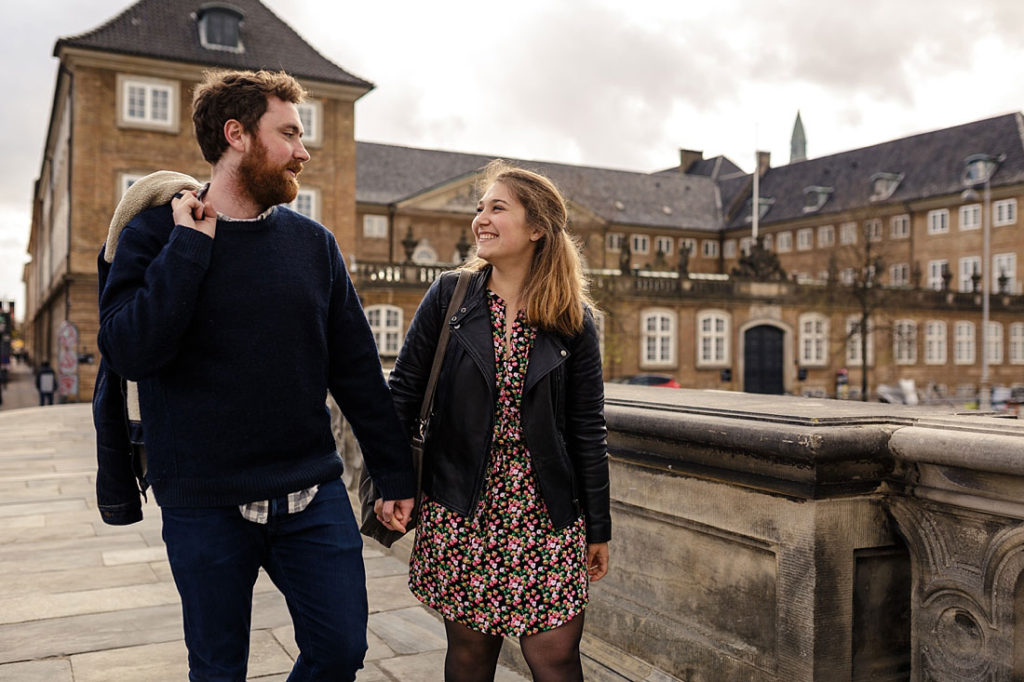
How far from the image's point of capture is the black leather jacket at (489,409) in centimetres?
248

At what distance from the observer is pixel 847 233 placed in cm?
5181

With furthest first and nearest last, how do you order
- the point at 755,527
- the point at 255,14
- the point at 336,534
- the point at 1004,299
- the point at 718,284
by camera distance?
the point at 1004,299 < the point at 718,284 < the point at 255,14 < the point at 755,527 < the point at 336,534

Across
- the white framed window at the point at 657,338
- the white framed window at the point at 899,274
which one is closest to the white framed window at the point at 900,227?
the white framed window at the point at 899,274

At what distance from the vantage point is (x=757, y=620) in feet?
9.64

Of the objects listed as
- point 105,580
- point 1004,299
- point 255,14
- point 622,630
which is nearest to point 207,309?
point 622,630

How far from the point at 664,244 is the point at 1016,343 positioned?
20.9 meters

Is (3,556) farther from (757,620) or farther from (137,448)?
(757,620)

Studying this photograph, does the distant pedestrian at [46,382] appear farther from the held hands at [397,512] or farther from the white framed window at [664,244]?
the white framed window at [664,244]

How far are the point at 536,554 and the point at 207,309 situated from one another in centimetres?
106

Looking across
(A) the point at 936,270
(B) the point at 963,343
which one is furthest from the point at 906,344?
(A) the point at 936,270

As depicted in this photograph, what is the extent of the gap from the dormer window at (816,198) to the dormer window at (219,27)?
3811 cm

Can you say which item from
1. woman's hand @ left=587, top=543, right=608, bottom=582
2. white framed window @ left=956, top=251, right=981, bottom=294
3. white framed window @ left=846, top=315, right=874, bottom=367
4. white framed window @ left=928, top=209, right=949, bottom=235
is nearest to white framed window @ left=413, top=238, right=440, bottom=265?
white framed window @ left=846, top=315, right=874, bottom=367

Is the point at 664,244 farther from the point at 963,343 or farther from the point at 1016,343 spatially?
the point at 1016,343

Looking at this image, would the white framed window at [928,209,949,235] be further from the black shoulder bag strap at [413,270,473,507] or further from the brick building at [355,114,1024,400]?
the black shoulder bag strap at [413,270,473,507]
